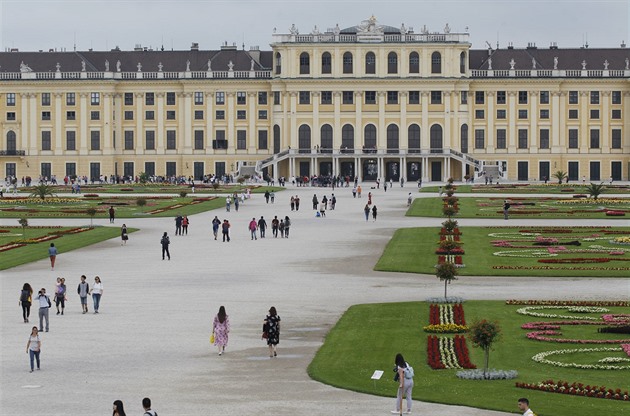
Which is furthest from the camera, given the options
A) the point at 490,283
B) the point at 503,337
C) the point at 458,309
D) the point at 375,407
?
the point at 490,283

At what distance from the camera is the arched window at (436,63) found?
445 ft

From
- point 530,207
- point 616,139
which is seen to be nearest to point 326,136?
point 616,139

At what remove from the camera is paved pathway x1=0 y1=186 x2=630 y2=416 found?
82.0 feet

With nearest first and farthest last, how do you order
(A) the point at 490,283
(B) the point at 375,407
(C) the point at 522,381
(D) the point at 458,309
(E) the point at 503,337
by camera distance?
(B) the point at 375,407 → (C) the point at 522,381 → (E) the point at 503,337 → (D) the point at 458,309 → (A) the point at 490,283

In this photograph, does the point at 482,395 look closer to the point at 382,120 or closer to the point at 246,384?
the point at 246,384

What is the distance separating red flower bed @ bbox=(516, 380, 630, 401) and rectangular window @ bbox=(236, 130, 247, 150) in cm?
11364

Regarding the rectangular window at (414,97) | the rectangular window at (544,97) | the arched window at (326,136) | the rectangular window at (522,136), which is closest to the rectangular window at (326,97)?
the arched window at (326,136)

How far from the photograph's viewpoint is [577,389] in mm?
25281

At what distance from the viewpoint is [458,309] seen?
36031 millimetres

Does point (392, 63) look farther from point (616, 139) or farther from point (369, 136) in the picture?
point (616, 139)

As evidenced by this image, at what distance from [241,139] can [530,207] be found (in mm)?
62590

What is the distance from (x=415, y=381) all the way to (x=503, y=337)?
550 cm

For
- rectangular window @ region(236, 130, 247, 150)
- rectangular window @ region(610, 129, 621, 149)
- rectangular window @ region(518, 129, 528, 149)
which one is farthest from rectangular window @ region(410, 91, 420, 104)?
rectangular window @ region(610, 129, 621, 149)

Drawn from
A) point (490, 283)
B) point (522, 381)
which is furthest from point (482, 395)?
point (490, 283)
